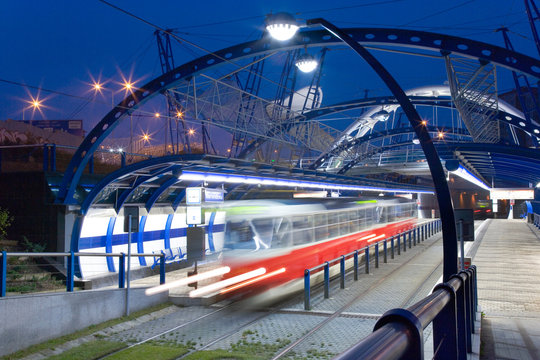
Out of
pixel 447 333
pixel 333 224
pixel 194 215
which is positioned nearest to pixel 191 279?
pixel 194 215

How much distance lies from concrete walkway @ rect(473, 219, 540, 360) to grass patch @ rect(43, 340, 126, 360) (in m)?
7.22

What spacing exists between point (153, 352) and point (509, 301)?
8712 millimetres

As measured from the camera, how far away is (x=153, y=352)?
9.91 m

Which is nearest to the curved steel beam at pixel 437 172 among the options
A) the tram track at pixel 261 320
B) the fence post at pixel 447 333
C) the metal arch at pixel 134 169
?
the tram track at pixel 261 320

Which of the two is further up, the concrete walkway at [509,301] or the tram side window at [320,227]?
the tram side window at [320,227]

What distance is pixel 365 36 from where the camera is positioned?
15312 millimetres

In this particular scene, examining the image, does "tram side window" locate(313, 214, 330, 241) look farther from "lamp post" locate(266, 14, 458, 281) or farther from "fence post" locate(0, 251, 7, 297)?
"fence post" locate(0, 251, 7, 297)

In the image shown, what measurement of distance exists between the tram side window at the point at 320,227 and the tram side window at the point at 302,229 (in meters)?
0.43

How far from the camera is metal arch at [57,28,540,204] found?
1473cm

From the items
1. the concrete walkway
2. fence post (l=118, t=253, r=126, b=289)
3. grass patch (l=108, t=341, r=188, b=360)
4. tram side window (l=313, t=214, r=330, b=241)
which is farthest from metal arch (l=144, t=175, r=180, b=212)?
the concrete walkway

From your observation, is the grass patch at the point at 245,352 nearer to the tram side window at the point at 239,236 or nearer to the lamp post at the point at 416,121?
the tram side window at the point at 239,236

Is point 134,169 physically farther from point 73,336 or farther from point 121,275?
point 73,336

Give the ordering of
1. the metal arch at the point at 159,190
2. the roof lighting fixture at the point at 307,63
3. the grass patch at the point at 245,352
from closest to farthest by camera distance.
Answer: the grass patch at the point at 245,352 → the roof lighting fixture at the point at 307,63 → the metal arch at the point at 159,190

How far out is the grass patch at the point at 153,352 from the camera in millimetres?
9594
